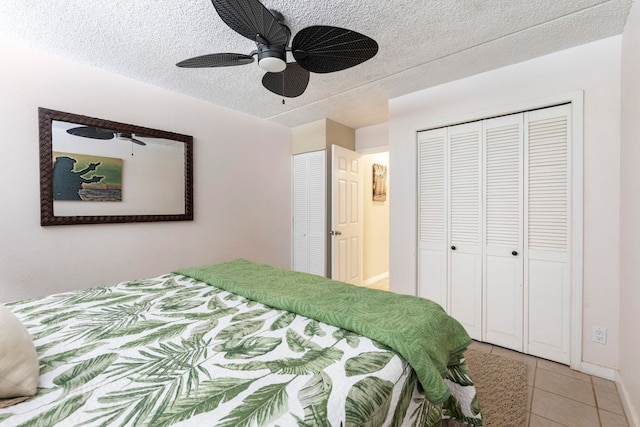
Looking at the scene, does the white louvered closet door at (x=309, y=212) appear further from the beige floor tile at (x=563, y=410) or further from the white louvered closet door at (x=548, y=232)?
the beige floor tile at (x=563, y=410)

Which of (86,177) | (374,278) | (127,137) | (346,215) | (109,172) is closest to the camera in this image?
(86,177)

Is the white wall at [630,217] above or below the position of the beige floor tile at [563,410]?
above

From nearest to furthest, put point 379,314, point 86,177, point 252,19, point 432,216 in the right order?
1. point 379,314
2. point 252,19
3. point 86,177
4. point 432,216

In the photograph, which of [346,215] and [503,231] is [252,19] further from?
[346,215]

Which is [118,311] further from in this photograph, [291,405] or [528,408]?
[528,408]

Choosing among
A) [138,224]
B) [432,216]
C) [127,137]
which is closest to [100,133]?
[127,137]

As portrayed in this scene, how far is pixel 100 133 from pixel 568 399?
4.01 m

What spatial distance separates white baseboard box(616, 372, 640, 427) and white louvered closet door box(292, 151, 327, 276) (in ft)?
8.90

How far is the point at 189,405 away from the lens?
27.8 inches

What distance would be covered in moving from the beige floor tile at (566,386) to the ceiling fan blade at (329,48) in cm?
244

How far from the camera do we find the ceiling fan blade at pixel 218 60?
1.65m

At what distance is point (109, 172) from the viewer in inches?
97.7

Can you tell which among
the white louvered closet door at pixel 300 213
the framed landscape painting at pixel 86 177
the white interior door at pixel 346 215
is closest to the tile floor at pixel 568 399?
the white interior door at pixel 346 215

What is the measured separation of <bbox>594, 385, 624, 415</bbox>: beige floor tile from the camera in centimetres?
169
